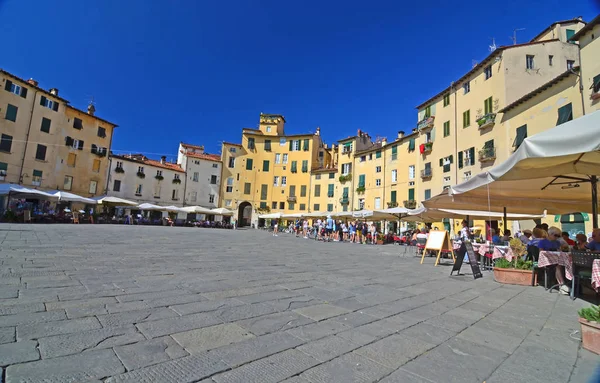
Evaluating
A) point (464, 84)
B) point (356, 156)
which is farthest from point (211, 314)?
point (356, 156)

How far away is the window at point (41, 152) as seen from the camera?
2731 centimetres

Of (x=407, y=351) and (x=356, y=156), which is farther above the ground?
(x=356, y=156)

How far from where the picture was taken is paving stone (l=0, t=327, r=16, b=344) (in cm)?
201

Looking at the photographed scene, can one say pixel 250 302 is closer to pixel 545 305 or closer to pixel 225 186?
pixel 545 305

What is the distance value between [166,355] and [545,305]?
4.59 meters

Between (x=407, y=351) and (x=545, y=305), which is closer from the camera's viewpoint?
(x=407, y=351)

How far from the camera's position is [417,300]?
398 centimetres

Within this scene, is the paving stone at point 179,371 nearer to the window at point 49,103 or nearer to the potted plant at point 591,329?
the potted plant at point 591,329

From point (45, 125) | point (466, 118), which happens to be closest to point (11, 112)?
point (45, 125)

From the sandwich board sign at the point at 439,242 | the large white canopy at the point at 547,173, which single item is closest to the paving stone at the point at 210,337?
the large white canopy at the point at 547,173

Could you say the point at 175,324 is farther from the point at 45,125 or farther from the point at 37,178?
the point at 45,125

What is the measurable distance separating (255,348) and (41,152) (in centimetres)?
3437

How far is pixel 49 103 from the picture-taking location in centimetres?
2877

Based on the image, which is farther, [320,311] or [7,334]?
[320,311]
